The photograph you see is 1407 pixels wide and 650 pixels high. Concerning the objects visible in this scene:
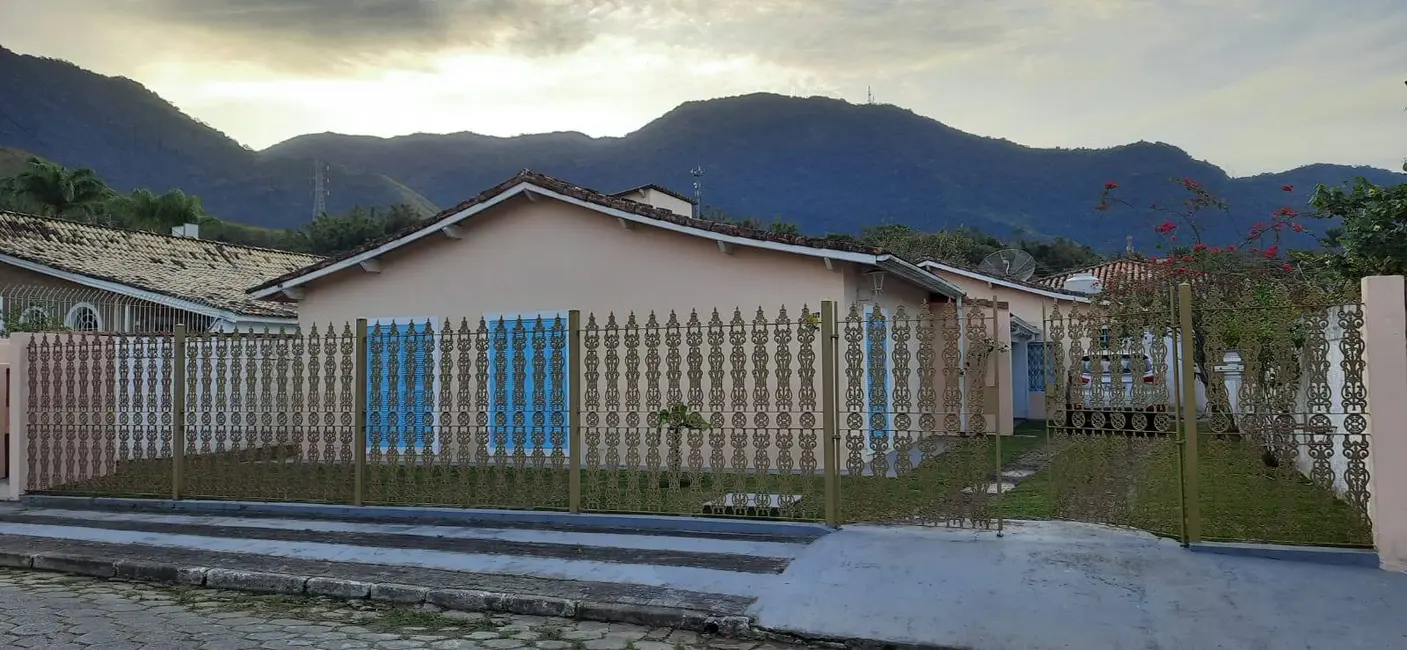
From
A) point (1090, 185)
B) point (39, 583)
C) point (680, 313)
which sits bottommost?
point (39, 583)

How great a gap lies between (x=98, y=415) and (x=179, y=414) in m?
1.38

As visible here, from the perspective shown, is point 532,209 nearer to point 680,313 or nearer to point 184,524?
point 680,313

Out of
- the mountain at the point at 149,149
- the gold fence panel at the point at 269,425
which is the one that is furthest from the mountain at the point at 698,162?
the gold fence panel at the point at 269,425

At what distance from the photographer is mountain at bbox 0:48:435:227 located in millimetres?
96750

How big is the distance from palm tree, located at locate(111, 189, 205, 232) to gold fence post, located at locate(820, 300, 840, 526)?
34.1 m

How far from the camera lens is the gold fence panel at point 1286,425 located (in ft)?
20.8

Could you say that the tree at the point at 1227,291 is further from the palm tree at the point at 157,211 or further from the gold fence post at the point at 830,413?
the palm tree at the point at 157,211

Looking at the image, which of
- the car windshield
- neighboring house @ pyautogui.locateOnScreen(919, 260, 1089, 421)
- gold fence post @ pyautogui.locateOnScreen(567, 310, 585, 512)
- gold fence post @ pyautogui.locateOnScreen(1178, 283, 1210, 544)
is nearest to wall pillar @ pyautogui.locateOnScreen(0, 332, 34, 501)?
gold fence post @ pyautogui.locateOnScreen(567, 310, 585, 512)

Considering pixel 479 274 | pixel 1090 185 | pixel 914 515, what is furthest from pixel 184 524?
pixel 1090 185

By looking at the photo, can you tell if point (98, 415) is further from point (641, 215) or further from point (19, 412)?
point (641, 215)

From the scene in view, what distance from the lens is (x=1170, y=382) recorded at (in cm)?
718

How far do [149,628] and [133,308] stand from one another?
12575mm

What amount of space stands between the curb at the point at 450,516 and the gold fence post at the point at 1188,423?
286cm

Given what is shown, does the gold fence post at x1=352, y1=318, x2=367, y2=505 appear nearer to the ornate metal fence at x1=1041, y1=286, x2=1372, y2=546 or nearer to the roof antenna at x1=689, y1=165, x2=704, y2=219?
the ornate metal fence at x1=1041, y1=286, x2=1372, y2=546
